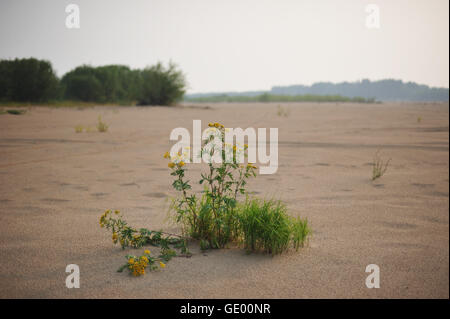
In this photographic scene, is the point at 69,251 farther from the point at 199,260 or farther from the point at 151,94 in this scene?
the point at 151,94

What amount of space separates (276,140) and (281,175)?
15.0 feet

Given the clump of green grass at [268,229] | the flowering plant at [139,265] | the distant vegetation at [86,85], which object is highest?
the distant vegetation at [86,85]

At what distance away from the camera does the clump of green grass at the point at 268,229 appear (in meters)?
2.88

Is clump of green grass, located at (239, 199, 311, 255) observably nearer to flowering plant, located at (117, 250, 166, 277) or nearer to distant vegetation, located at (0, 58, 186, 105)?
flowering plant, located at (117, 250, 166, 277)

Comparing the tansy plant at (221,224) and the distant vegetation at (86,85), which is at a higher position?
the distant vegetation at (86,85)

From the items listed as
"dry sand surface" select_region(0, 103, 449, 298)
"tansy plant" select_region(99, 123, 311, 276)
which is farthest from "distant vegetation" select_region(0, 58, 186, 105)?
"tansy plant" select_region(99, 123, 311, 276)

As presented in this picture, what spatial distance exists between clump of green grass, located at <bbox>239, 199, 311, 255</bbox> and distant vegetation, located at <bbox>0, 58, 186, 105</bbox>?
1903 centimetres

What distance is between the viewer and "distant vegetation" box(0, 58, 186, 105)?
19.5 metres

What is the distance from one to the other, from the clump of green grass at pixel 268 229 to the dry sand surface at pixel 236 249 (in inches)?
4.4

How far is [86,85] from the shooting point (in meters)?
30.3

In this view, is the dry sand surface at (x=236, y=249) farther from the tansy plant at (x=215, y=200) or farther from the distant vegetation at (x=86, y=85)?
the distant vegetation at (x=86, y=85)

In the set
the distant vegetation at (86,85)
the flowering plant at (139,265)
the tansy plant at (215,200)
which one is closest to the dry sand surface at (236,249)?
the flowering plant at (139,265)

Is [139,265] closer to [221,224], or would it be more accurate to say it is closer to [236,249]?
[221,224]
